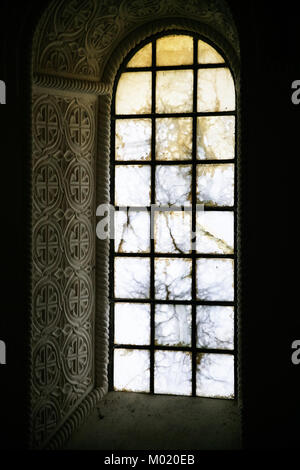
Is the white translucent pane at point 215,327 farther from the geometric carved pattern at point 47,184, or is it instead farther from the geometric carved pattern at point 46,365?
the geometric carved pattern at point 47,184

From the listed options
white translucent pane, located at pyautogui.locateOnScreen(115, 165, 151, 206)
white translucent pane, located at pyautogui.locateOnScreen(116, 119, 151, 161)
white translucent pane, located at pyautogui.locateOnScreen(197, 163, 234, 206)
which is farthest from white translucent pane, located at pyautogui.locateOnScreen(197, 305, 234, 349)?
white translucent pane, located at pyautogui.locateOnScreen(116, 119, 151, 161)

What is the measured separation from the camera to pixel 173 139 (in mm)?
2637

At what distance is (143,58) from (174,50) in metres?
0.18

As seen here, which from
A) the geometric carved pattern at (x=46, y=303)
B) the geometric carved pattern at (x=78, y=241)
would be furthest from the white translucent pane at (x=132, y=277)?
the geometric carved pattern at (x=46, y=303)

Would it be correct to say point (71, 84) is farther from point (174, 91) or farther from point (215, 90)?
point (215, 90)

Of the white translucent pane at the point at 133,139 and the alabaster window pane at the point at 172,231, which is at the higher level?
the white translucent pane at the point at 133,139

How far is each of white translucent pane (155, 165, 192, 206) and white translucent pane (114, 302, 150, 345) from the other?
608mm

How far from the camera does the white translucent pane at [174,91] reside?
8.61 feet

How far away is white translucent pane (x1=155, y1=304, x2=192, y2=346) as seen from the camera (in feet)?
8.70

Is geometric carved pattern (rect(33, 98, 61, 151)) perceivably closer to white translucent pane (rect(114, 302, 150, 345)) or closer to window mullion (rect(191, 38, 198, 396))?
window mullion (rect(191, 38, 198, 396))

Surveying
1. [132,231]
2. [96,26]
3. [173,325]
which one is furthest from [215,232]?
[96,26]
